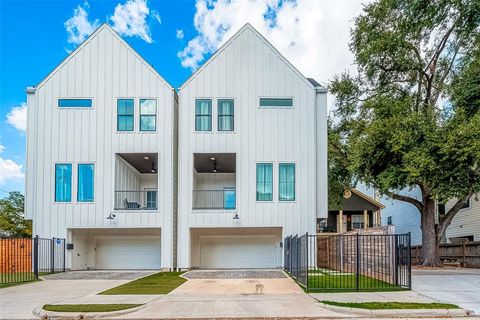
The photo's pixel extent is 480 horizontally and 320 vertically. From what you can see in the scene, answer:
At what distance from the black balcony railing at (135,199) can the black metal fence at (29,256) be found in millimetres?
2932

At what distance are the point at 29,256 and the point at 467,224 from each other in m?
23.4

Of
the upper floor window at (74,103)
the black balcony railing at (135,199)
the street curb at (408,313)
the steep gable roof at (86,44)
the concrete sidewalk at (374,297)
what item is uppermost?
the steep gable roof at (86,44)

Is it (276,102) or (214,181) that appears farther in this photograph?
(214,181)

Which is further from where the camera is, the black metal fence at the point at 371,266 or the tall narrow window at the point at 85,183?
the tall narrow window at the point at 85,183

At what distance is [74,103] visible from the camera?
19125 mm

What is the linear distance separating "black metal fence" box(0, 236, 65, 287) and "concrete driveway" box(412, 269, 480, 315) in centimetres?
1433

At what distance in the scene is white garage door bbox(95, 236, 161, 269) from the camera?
67.0 ft

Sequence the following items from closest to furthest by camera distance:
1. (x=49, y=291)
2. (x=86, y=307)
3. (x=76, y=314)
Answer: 1. (x=76, y=314)
2. (x=86, y=307)
3. (x=49, y=291)

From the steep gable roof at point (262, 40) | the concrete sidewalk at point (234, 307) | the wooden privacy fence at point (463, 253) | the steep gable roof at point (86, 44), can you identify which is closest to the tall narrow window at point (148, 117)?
the steep gable roof at point (86, 44)

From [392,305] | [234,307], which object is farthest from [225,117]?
[392,305]

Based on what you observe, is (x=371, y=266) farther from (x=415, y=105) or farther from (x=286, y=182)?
(x=415, y=105)

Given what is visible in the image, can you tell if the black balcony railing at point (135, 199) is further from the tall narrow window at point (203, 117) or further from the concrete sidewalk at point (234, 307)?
the concrete sidewalk at point (234, 307)

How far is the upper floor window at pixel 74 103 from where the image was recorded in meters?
19.1

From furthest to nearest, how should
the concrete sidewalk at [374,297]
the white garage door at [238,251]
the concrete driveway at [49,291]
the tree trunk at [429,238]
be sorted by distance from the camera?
the white garage door at [238,251]
the tree trunk at [429,238]
the concrete sidewalk at [374,297]
the concrete driveway at [49,291]
